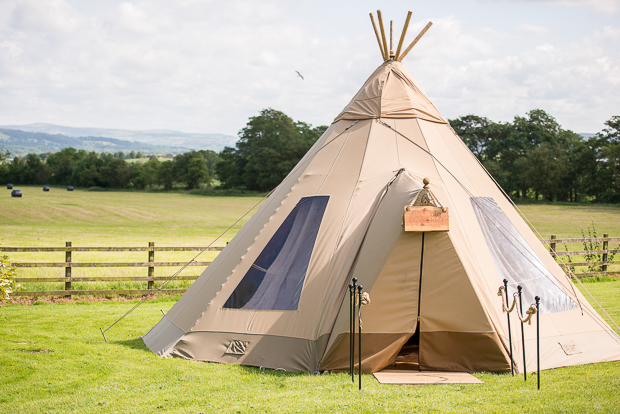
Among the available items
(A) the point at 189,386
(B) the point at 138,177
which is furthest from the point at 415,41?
(B) the point at 138,177

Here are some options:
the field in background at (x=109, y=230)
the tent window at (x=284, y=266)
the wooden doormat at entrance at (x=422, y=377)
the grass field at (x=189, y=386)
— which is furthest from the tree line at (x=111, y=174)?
the wooden doormat at entrance at (x=422, y=377)

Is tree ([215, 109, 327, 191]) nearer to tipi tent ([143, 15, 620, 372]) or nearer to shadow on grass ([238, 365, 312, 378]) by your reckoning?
tipi tent ([143, 15, 620, 372])

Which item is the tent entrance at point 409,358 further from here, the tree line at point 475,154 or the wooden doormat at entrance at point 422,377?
the tree line at point 475,154

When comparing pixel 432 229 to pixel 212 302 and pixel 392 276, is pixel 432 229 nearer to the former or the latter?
pixel 392 276

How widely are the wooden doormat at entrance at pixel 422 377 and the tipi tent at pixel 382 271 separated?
5.3 inches

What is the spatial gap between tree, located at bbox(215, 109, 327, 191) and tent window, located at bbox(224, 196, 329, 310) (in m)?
67.1

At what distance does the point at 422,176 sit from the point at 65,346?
222 inches

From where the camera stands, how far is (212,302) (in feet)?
22.6

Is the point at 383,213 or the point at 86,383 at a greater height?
the point at 383,213

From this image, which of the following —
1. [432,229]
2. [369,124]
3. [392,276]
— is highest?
[369,124]

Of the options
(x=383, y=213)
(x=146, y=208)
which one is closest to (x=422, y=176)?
(x=383, y=213)

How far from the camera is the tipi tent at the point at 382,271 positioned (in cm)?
594

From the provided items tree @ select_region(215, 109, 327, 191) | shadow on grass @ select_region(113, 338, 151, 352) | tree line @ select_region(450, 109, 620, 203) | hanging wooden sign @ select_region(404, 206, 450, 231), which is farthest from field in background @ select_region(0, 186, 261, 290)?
tree line @ select_region(450, 109, 620, 203)

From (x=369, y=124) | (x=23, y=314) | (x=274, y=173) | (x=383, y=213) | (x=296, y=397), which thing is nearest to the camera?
(x=296, y=397)
